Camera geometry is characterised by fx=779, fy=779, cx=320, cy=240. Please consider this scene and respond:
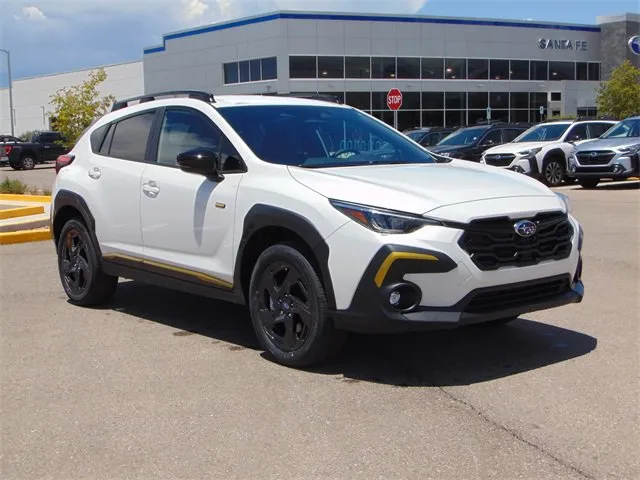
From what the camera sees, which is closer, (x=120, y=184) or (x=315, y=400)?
(x=315, y=400)

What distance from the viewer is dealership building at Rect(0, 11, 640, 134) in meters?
48.2

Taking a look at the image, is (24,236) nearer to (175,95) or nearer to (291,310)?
(175,95)

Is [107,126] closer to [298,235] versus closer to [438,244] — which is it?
[298,235]

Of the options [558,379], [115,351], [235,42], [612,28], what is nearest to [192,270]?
[115,351]

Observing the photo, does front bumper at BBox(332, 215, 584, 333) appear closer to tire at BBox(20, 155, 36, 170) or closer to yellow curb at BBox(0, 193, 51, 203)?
yellow curb at BBox(0, 193, 51, 203)

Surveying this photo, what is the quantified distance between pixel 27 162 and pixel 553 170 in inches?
1019

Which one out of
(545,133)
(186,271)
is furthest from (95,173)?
(545,133)

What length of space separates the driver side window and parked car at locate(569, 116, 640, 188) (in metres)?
14.4

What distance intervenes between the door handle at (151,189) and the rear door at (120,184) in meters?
0.12

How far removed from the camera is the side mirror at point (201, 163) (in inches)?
215

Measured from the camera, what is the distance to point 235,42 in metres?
50.7

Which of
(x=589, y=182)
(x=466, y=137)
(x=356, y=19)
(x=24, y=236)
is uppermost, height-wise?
(x=356, y=19)

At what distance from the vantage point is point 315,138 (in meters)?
5.91

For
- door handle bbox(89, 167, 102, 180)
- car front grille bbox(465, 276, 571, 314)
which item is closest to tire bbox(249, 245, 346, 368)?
car front grille bbox(465, 276, 571, 314)
